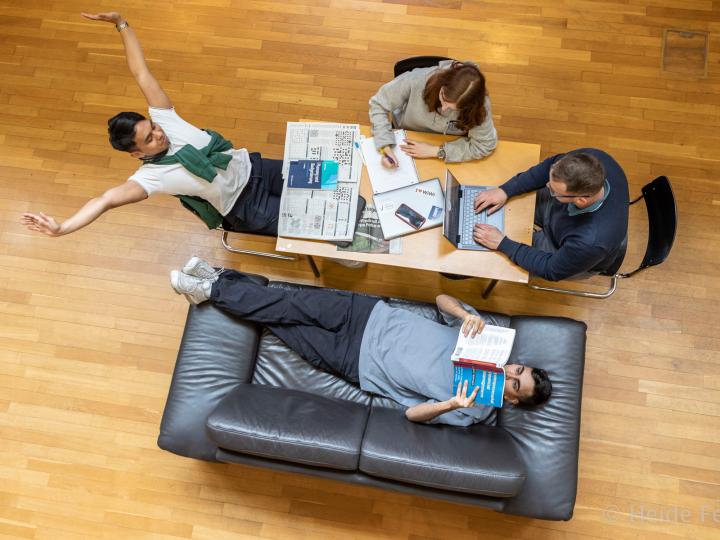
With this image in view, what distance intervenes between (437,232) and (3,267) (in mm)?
2835

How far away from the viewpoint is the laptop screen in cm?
233

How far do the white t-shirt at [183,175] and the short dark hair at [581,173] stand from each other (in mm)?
1546

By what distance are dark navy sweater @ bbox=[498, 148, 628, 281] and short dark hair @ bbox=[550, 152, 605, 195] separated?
0.16 meters

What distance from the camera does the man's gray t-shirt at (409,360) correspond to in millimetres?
2473

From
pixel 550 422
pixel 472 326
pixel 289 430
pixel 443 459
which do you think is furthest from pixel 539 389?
pixel 289 430

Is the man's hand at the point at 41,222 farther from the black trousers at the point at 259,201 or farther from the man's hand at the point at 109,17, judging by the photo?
the man's hand at the point at 109,17

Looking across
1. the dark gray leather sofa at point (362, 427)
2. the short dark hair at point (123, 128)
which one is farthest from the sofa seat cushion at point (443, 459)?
the short dark hair at point (123, 128)

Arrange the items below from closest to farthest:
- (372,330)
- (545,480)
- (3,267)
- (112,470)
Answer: (545,480), (372,330), (112,470), (3,267)

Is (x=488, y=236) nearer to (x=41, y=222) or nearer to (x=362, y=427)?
(x=362, y=427)

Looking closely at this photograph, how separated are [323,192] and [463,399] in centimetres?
115

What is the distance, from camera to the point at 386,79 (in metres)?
3.43

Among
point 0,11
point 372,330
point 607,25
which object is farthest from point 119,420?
point 607,25

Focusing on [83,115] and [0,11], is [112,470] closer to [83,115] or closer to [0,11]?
[83,115]

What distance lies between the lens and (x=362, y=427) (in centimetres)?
234
